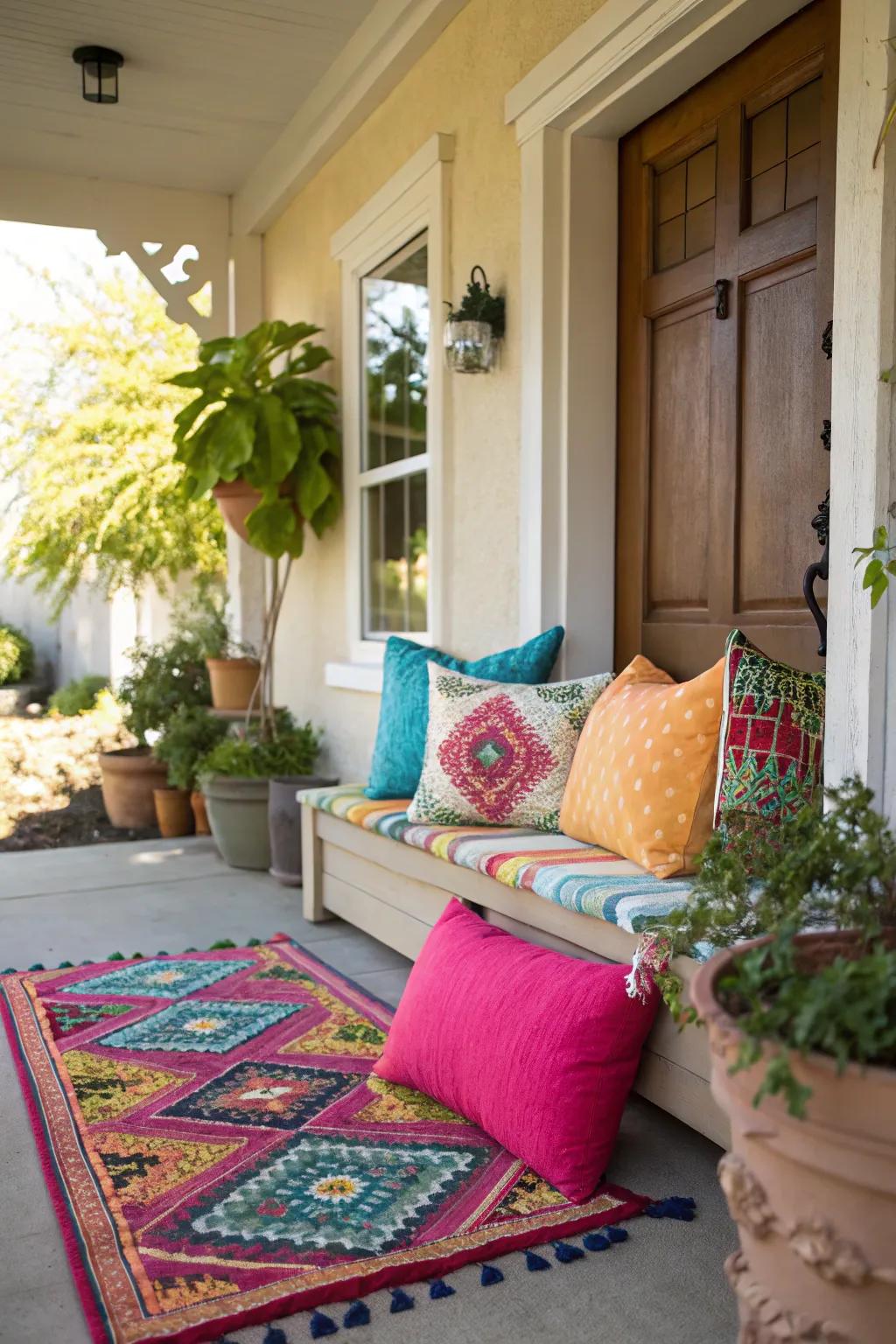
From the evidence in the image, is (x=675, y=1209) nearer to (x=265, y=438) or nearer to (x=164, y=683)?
(x=265, y=438)

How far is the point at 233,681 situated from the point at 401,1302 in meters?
3.87

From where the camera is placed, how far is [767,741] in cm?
217

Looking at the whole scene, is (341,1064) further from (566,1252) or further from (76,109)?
(76,109)

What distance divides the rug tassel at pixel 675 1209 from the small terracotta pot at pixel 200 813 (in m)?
3.80

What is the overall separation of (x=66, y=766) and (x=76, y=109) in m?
3.71

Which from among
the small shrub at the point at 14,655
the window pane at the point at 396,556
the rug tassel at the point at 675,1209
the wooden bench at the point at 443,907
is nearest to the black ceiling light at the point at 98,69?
the window pane at the point at 396,556

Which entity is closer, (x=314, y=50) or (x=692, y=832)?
(x=692, y=832)

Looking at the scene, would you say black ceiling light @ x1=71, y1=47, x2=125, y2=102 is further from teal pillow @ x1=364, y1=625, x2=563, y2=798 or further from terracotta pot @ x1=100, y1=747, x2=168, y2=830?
terracotta pot @ x1=100, y1=747, x2=168, y2=830

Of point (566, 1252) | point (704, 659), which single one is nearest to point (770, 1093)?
point (566, 1252)

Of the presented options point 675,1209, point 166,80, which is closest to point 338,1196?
point 675,1209

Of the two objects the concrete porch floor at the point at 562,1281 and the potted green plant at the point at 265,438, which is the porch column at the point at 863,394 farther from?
the potted green plant at the point at 265,438

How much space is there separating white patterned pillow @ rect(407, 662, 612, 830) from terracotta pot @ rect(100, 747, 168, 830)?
286 cm

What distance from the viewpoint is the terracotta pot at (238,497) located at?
4.74 meters

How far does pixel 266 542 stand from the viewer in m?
4.57
